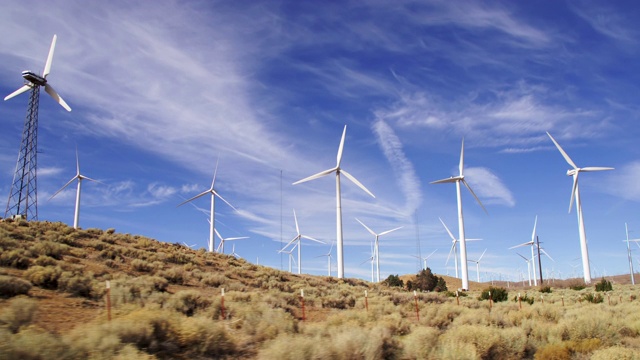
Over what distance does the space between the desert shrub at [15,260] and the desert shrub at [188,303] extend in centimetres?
931

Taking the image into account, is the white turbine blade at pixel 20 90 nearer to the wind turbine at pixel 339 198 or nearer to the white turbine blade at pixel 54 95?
the white turbine blade at pixel 54 95

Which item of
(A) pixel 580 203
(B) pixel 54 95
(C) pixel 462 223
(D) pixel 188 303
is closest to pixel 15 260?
(D) pixel 188 303

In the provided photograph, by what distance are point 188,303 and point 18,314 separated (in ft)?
29.3

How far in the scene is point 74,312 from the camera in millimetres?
18031

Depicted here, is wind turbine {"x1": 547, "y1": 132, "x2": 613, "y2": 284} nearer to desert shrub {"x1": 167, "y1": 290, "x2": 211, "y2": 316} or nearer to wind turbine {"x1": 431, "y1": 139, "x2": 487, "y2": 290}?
wind turbine {"x1": 431, "y1": 139, "x2": 487, "y2": 290}

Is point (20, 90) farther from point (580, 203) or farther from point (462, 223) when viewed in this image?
point (580, 203)

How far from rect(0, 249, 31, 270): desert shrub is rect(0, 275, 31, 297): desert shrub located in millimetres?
6305

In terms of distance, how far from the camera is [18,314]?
13.5m

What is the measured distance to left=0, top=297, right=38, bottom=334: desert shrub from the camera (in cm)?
1266

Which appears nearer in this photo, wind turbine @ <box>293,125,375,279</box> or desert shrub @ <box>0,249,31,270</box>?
desert shrub @ <box>0,249,31,270</box>

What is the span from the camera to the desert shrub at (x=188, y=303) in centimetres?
2077

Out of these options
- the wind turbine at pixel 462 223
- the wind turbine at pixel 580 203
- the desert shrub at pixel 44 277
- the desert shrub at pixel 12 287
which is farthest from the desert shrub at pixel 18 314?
the wind turbine at pixel 580 203

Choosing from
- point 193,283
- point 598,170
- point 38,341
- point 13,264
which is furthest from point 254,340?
point 598,170

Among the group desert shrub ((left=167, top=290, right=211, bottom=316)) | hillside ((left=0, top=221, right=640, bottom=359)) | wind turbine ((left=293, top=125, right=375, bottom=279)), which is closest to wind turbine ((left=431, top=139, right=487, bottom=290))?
wind turbine ((left=293, top=125, right=375, bottom=279))
